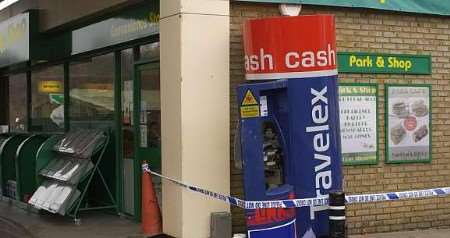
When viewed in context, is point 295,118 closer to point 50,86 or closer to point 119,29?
point 119,29

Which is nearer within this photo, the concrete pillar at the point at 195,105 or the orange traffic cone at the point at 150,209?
the concrete pillar at the point at 195,105

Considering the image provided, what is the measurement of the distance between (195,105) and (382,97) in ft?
8.89

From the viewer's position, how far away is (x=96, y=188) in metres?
11.0

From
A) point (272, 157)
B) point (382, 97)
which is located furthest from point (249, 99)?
point (382, 97)

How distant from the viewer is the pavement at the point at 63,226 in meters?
9.02

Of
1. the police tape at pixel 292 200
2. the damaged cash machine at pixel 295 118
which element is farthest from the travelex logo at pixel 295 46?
the police tape at pixel 292 200

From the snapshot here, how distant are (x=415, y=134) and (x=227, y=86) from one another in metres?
2.91

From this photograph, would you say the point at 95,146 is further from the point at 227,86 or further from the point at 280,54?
the point at 280,54

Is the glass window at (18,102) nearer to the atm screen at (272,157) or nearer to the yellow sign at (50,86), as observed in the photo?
the yellow sign at (50,86)

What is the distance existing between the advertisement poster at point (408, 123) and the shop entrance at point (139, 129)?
3.08 metres

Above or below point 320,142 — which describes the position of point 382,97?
above

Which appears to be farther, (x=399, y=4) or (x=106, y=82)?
(x=106, y=82)

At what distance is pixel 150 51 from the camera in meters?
9.52

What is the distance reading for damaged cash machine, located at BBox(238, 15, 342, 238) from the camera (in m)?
7.19
